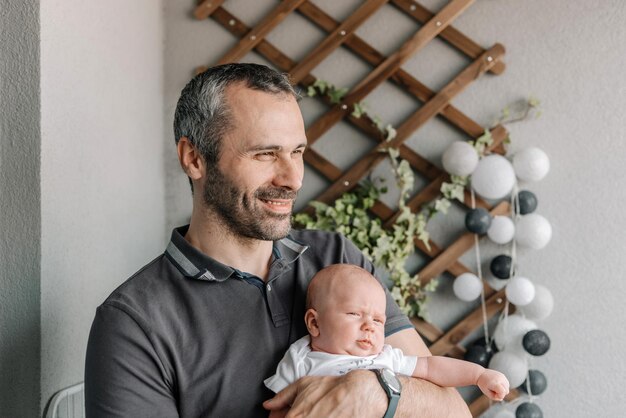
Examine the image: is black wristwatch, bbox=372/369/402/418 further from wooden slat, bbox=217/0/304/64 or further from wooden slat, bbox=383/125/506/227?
wooden slat, bbox=217/0/304/64

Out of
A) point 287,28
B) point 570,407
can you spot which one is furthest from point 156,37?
point 570,407

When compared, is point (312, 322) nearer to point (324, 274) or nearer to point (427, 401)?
point (324, 274)

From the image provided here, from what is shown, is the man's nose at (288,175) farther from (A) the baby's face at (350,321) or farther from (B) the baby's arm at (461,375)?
(B) the baby's arm at (461,375)

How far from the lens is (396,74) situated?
91.0 inches

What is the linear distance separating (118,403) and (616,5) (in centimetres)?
Answer: 191

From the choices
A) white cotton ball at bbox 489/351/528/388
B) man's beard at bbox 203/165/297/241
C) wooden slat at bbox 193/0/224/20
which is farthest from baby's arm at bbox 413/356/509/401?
wooden slat at bbox 193/0/224/20

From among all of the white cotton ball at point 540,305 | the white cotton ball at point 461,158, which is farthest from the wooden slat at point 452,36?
the white cotton ball at point 540,305

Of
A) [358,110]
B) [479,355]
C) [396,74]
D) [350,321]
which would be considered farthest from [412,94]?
[350,321]

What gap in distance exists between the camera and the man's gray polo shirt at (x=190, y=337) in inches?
42.9

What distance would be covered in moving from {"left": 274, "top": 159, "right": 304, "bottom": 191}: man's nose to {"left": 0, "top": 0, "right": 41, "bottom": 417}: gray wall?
462 mm

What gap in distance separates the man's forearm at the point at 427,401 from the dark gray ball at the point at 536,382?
3.33ft

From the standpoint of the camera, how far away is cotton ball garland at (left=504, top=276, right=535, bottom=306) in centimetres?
210

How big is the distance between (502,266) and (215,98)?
4.15 feet

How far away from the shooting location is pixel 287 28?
2395mm
